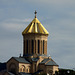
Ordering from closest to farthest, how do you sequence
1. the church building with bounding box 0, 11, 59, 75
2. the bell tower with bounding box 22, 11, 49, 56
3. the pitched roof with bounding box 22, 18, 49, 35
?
the church building with bounding box 0, 11, 59, 75
the bell tower with bounding box 22, 11, 49, 56
the pitched roof with bounding box 22, 18, 49, 35

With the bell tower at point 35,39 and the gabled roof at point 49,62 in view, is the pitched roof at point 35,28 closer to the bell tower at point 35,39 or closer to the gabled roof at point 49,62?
the bell tower at point 35,39

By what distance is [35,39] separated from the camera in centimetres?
10350

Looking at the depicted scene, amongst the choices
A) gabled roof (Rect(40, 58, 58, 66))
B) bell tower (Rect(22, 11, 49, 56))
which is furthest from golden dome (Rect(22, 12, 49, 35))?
gabled roof (Rect(40, 58, 58, 66))

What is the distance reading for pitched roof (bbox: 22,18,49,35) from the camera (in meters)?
104

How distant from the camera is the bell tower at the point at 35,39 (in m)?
103

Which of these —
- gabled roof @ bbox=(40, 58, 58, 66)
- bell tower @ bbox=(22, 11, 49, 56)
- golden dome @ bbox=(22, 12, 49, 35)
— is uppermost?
golden dome @ bbox=(22, 12, 49, 35)

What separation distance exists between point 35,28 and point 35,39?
264cm

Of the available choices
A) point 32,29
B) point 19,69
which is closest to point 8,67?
point 19,69

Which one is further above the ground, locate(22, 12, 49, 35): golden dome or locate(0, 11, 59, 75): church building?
locate(22, 12, 49, 35): golden dome

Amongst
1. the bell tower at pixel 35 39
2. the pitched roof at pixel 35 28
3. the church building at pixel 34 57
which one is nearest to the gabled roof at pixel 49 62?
the church building at pixel 34 57

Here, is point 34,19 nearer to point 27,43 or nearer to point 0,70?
point 27,43

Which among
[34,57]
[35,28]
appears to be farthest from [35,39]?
[34,57]

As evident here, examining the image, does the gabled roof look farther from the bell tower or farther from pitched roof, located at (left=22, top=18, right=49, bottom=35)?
pitched roof, located at (left=22, top=18, right=49, bottom=35)

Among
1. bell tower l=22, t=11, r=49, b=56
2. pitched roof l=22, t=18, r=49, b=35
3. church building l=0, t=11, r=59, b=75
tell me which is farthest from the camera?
pitched roof l=22, t=18, r=49, b=35
